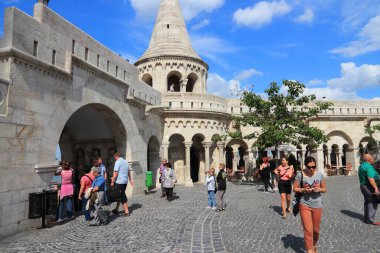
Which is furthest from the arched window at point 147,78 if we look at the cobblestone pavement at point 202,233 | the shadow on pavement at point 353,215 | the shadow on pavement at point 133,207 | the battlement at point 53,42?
the shadow on pavement at point 353,215

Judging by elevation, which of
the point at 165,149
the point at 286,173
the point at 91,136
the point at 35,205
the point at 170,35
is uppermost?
the point at 170,35

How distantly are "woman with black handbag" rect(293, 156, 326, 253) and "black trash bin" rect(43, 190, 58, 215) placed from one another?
5.52 m

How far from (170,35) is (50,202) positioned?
1720 cm

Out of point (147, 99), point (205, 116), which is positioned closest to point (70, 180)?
point (147, 99)

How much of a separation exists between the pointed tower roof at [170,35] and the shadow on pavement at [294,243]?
16698 mm

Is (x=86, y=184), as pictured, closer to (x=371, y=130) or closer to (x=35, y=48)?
(x=35, y=48)

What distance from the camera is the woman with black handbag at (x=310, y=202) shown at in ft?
15.0

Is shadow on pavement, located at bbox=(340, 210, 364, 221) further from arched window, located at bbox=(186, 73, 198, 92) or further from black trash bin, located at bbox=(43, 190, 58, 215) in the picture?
arched window, located at bbox=(186, 73, 198, 92)

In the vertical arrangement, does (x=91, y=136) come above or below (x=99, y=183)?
above

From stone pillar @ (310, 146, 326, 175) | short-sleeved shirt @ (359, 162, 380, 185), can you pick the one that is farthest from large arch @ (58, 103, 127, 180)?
stone pillar @ (310, 146, 326, 175)

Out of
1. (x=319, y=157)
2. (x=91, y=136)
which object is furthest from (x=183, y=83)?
(x=319, y=157)

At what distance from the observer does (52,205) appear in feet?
23.5

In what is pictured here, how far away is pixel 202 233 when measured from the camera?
6.33 meters

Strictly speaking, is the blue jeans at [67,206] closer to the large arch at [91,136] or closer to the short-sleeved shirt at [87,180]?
the short-sleeved shirt at [87,180]
